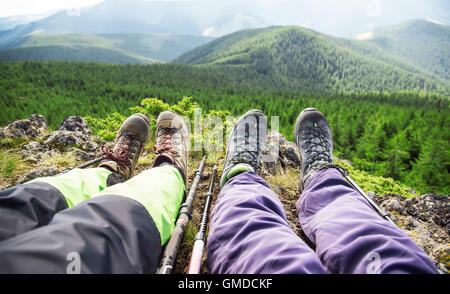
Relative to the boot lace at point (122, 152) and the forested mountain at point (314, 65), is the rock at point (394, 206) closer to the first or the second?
the boot lace at point (122, 152)

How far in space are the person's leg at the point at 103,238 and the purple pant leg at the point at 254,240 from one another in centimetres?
36

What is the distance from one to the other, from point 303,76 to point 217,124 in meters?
149

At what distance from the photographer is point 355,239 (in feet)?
4.01

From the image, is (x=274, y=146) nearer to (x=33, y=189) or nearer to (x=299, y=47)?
(x=33, y=189)

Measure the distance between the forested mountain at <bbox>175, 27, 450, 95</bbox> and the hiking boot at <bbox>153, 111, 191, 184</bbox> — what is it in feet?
372

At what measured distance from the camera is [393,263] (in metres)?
1.03

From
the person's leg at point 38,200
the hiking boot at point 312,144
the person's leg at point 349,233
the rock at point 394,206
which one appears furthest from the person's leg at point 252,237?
the rock at point 394,206

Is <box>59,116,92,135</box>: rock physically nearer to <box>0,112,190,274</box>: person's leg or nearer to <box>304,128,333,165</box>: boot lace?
<box>0,112,190,274</box>: person's leg

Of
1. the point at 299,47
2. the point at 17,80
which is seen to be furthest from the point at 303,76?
the point at 17,80

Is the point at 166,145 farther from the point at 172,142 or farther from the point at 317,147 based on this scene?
the point at 317,147

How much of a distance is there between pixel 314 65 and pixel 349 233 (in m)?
164

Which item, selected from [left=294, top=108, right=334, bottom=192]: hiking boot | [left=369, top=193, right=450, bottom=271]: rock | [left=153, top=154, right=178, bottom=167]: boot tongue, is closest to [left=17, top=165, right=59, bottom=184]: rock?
[left=153, top=154, right=178, bottom=167]: boot tongue

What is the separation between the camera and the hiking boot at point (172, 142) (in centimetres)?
226

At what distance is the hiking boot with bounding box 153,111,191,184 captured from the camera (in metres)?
2.26
